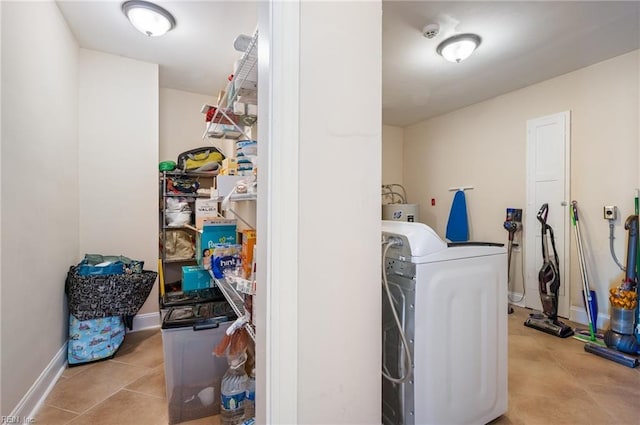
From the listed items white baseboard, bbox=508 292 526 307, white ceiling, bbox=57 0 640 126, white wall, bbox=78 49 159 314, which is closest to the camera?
white ceiling, bbox=57 0 640 126

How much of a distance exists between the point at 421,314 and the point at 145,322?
273 centimetres

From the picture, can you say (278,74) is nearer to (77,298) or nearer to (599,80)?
(77,298)

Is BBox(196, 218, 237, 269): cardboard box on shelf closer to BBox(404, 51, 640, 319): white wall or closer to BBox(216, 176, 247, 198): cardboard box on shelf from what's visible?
BBox(216, 176, 247, 198): cardboard box on shelf

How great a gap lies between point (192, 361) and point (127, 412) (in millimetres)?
513

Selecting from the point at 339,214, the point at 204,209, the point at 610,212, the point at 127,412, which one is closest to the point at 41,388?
the point at 127,412

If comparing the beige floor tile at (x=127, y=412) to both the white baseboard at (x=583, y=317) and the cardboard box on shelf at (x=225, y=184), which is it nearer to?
the cardboard box on shelf at (x=225, y=184)

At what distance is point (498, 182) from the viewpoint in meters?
3.64

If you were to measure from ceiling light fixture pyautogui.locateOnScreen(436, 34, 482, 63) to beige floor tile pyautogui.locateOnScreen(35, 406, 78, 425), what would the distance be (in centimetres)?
357

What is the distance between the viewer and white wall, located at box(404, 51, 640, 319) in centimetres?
260

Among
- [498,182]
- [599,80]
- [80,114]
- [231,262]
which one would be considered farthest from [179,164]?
[599,80]

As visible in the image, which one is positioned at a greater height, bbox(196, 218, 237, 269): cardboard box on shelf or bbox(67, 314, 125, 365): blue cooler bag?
bbox(196, 218, 237, 269): cardboard box on shelf

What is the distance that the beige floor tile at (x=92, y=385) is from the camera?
1.70 meters

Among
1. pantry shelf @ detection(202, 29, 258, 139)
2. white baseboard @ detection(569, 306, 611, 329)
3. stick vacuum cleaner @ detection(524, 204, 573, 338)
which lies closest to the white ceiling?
pantry shelf @ detection(202, 29, 258, 139)

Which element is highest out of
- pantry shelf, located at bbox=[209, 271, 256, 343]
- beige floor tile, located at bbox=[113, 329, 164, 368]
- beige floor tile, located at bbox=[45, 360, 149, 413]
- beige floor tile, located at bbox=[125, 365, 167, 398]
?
pantry shelf, located at bbox=[209, 271, 256, 343]
